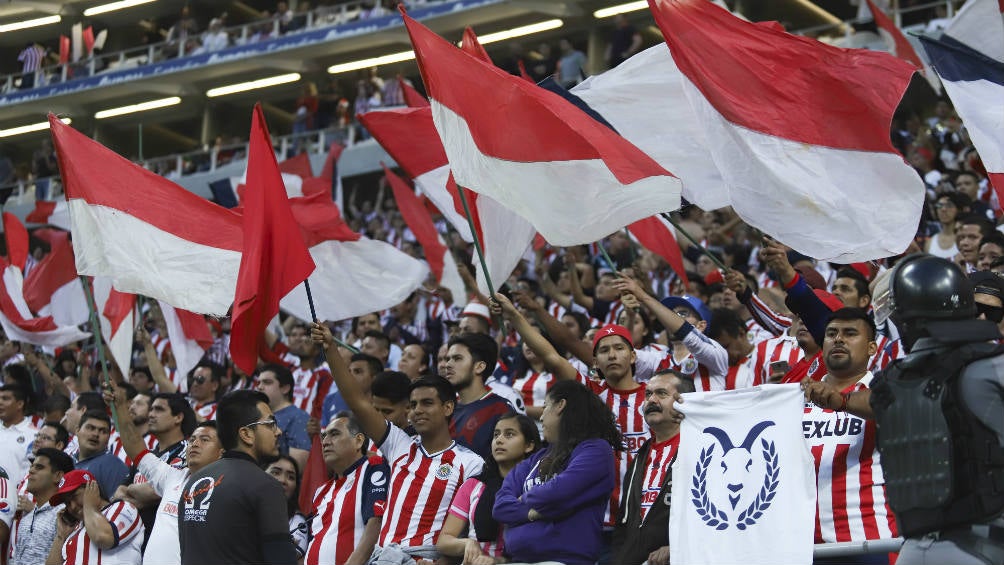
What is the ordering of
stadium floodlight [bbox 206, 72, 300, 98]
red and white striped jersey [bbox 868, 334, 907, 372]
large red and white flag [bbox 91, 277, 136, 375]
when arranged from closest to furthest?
red and white striped jersey [bbox 868, 334, 907, 372] < large red and white flag [bbox 91, 277, 136, 375] < stadium floodlight [bbox 206, 72, 300, 98]

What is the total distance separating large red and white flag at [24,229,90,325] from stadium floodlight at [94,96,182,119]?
21409mm

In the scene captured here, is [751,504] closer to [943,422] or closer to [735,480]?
[735,480]

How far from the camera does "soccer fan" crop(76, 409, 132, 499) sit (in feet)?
26.5

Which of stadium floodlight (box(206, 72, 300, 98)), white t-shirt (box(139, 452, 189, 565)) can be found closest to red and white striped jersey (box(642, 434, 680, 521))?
white t-shirt (box(139, 452, 189, 565))

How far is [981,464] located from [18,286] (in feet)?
30.4

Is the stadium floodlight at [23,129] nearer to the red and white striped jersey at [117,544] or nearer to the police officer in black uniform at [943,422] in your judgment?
the red and white striped jersey at [117,544]

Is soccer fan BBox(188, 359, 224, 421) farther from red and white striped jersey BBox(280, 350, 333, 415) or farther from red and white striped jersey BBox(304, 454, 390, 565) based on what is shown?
red and white striped jersey BBox(304, 454, 390, 565)

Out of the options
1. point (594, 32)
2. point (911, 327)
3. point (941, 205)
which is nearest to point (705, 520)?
point (911, 327)

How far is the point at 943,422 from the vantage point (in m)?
3.99

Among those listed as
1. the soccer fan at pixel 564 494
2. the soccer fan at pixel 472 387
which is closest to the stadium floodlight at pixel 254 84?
the soccer fan at pixel 472 387

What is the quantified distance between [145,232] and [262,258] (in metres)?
1.31

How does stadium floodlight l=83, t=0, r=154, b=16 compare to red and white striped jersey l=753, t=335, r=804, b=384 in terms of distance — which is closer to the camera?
red and white striped jersey l=753, t=335, r=804, b=384

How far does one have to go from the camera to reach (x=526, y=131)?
681 cm

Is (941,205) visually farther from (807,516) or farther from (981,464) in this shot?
(981,464)
